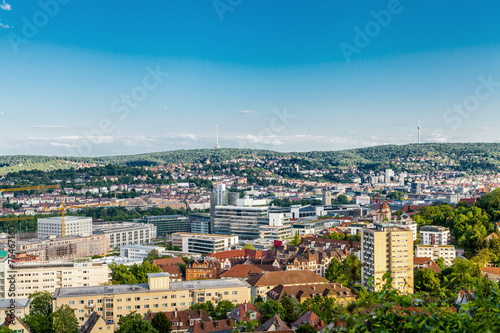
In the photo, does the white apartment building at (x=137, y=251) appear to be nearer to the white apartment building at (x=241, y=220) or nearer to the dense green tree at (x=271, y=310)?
the white apartment building at (x=241, y=220)

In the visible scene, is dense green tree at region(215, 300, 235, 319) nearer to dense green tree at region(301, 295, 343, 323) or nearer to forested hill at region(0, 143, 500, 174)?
dense green tree at region(301, 295, 343, 323)

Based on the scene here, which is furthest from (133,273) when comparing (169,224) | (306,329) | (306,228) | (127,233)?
(169,224)

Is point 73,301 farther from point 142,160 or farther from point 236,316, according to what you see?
point 142,160

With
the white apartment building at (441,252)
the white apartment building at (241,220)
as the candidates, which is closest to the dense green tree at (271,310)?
the white apartment building at (441,252)

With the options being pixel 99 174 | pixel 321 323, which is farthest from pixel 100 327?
pixel 99 174

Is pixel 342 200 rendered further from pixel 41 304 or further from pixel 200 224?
pixel 41 304

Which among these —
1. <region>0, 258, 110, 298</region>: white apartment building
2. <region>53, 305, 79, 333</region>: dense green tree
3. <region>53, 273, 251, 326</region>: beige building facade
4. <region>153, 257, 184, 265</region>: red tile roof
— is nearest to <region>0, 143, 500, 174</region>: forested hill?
<region>153, 257, 184, 265</region>: red tile roof

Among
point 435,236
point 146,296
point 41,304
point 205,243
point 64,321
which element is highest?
point 435,236
